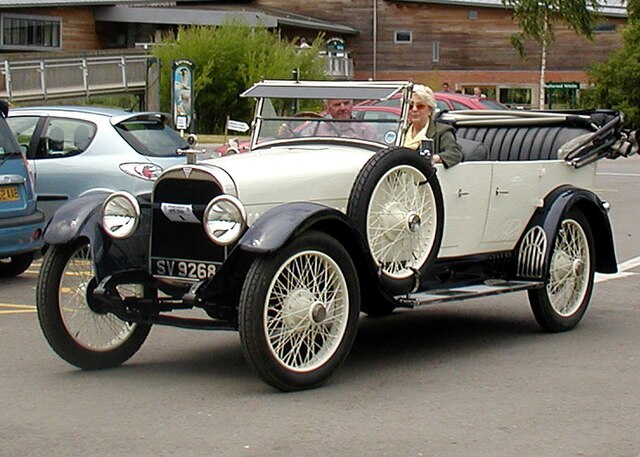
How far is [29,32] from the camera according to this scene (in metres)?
60.8

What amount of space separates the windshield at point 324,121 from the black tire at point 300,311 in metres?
1.44

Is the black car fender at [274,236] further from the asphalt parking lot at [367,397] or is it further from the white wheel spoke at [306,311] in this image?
the asphalt parking lot at [367,397]

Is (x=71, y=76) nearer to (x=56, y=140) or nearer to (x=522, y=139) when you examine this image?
(x=56, y=140)

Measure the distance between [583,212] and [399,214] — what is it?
2322 mm

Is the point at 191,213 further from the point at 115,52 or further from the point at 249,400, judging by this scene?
the point at 115,52

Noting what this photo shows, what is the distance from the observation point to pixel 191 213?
306 inches

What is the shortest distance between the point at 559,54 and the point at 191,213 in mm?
59524

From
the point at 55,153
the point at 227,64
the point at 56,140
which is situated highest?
the point at 227,64

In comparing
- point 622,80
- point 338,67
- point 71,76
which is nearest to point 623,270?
point 71,76

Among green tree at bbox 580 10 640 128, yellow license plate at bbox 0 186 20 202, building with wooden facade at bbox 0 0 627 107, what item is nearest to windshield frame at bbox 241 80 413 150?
yellow license plate at bbox 0 186 20 202

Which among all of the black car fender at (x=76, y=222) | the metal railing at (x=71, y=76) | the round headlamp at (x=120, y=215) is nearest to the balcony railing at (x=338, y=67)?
the metal railing at (x=71, y=76)

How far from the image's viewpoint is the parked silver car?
14.2 metres

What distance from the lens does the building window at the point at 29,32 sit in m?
59.7

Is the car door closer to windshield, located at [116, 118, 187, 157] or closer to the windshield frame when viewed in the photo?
windshield, located at [116, 118, 187, 157]
